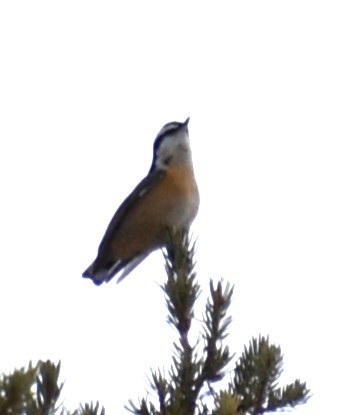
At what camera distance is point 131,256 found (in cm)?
644

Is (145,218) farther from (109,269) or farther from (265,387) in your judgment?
(265,387)

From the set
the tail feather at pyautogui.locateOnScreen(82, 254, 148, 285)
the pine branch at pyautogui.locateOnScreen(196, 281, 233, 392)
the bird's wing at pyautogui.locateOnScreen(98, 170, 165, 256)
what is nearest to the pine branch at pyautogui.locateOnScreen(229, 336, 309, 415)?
the pine branch at pyautogui.locateOnScreen(196, 281, 233, 392)

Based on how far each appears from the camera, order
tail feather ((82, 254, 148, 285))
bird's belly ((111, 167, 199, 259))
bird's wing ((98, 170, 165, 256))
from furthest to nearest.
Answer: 1. bird's wing ((98, 170, 165, 256))
2. tail feather ((82, 254, 148, 285))
3. bird's belly ((111, 167, 199, 259))

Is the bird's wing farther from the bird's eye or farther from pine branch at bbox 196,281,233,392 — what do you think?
pine branch at bbox 196,281,233,392

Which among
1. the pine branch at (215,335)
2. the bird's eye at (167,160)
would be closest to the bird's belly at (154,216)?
the bird's eye at (167,160)

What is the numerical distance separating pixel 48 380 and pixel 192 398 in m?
0.58

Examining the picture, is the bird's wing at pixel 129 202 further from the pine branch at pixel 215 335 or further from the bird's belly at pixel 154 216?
the pine branch at pixel 215 335

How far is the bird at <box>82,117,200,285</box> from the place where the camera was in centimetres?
629

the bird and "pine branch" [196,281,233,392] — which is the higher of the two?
the bird

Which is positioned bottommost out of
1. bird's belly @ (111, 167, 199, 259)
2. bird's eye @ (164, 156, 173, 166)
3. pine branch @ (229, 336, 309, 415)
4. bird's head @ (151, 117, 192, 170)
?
pine branch @ (229, 336, 309, 415)

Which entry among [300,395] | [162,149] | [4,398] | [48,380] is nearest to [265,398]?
[300,395]

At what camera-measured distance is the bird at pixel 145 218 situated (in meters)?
6.29

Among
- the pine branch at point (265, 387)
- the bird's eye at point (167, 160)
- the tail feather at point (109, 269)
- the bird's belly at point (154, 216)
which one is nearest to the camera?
the pine branch at point (265, 387)

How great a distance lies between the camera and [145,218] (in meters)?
6.38
